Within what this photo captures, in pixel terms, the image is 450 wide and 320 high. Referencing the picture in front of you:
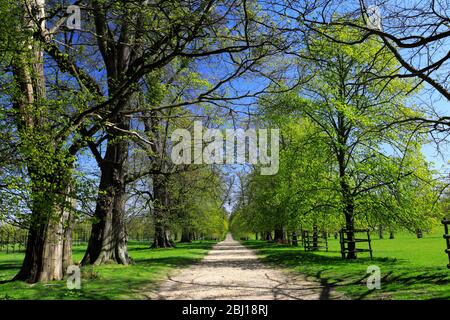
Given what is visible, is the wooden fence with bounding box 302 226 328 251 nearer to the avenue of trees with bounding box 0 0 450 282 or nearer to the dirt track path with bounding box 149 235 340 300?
the avenue of trees with bounding box 0 0 450 282

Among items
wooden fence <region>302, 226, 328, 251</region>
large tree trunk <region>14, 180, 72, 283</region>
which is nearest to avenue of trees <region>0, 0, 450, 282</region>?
large tree trunk <region>14, 180, 72, 283</region>

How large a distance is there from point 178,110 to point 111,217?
18.5ft

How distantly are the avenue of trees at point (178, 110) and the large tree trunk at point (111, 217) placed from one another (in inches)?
2.3

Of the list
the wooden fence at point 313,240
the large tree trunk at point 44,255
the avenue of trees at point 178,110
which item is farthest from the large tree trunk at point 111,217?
the wooden fence at point 313,240

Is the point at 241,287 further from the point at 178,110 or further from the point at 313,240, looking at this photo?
the point at 313,240

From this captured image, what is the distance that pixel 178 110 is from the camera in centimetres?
1884

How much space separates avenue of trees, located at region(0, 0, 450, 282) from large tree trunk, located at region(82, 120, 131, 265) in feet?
0.19

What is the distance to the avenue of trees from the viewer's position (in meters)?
8.05

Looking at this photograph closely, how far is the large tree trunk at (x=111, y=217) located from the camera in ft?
55.5

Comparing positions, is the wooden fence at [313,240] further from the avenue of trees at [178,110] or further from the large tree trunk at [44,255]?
Answer: the large tree trunk at [44,255]

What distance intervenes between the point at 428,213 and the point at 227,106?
10.3m
